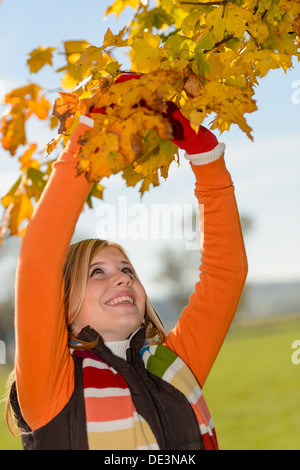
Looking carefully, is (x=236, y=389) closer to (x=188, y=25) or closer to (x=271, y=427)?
(x=271, y=427)

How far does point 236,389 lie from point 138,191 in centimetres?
1566

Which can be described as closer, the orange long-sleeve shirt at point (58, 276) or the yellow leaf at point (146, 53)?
the orange long-sleeve shirt at point (58, 276)

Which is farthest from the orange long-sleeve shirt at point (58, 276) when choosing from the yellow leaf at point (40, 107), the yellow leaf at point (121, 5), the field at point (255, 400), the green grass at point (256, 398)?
the green grass at point (256, 398)

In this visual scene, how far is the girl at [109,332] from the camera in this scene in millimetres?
1396

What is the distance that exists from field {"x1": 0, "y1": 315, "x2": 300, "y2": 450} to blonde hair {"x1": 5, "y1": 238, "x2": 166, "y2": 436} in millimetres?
208

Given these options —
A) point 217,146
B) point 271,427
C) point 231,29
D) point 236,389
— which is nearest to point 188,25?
point 231,29

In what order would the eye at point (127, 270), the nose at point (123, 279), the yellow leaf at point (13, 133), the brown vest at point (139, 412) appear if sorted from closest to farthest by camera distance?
the brown vest at point (139, 412), the nose at point (123, 279), the eye at point (127, 270), the yellow leaf at point (13, 133)

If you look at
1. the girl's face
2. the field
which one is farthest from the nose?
the field

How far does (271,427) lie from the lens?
11.1 meters

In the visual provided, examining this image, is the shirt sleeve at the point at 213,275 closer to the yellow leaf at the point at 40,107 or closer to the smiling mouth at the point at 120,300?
the smiling mouth at the point at 120,300

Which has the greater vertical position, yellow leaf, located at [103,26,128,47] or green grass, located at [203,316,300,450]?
yellow leaf, located at [103,26,128,47]

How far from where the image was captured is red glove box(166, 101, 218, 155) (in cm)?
157

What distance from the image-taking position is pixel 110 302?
1.79 metres

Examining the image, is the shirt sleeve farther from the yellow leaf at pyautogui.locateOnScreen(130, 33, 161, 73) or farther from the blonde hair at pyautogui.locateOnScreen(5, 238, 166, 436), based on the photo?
the yellow leaf at pyautogui.locateOnScreen(130, 33, 161, 73)
